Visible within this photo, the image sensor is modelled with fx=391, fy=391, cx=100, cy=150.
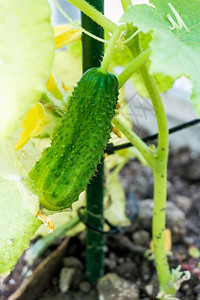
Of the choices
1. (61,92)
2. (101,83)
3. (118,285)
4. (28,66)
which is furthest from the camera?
(118,285)

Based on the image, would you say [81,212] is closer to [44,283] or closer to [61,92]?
[44,283]

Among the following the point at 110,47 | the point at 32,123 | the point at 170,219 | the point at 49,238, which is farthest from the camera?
the point at 170,219

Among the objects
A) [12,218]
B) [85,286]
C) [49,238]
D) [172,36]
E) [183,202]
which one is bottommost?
[183,202]

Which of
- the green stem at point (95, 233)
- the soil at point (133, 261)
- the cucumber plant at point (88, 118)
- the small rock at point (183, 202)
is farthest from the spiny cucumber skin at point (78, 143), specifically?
the small rock at point (183, 202)

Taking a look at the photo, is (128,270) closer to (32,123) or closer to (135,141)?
(135,141)

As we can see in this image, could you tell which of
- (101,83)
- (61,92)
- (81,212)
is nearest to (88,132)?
(101,83)

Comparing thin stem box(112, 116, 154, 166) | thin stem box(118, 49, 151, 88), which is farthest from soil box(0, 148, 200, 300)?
thin stem box(118, 49, 151, 88)

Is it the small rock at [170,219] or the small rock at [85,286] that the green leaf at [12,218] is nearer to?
the small rock at [85,286]

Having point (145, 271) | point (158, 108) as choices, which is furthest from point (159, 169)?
point (145, 271)
